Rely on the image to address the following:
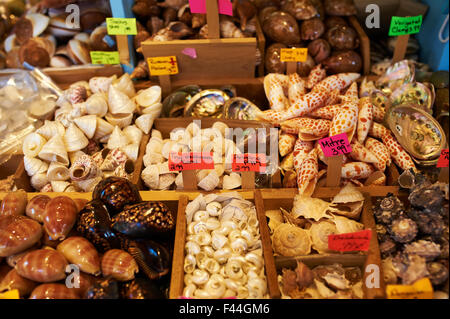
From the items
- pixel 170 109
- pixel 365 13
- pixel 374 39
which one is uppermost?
pixel 365 13

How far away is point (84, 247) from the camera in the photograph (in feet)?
→ 4.12

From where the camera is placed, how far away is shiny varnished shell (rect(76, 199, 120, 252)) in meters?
1.31

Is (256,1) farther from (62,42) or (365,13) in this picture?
(62,42)

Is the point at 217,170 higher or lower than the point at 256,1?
lower

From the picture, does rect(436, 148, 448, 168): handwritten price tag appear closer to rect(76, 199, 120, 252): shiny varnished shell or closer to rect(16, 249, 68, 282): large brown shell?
rect(76, 199, 120, 252): shiny varnished shell

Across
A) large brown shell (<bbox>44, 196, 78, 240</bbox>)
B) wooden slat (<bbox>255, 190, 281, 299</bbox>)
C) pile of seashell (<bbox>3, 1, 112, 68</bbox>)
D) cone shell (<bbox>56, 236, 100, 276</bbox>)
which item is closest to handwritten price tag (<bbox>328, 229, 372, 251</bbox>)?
wooden slat (<bbox>255, 190, 281, 299</bbox>)

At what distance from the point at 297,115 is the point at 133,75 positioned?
107cm

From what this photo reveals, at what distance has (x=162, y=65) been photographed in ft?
7.04

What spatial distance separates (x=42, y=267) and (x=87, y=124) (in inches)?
33.3

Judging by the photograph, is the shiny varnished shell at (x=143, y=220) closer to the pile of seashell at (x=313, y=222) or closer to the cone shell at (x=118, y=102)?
the pile of seashell at (x=313, y=222)

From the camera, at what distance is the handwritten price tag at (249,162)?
1487mm

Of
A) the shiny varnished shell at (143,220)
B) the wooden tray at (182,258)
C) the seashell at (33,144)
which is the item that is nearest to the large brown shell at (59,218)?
the shiny varnished shell at (143,220)

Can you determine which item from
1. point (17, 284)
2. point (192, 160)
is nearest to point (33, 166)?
point (17, 284)

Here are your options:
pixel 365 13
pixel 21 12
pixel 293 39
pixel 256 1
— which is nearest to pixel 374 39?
pixel 365 13
